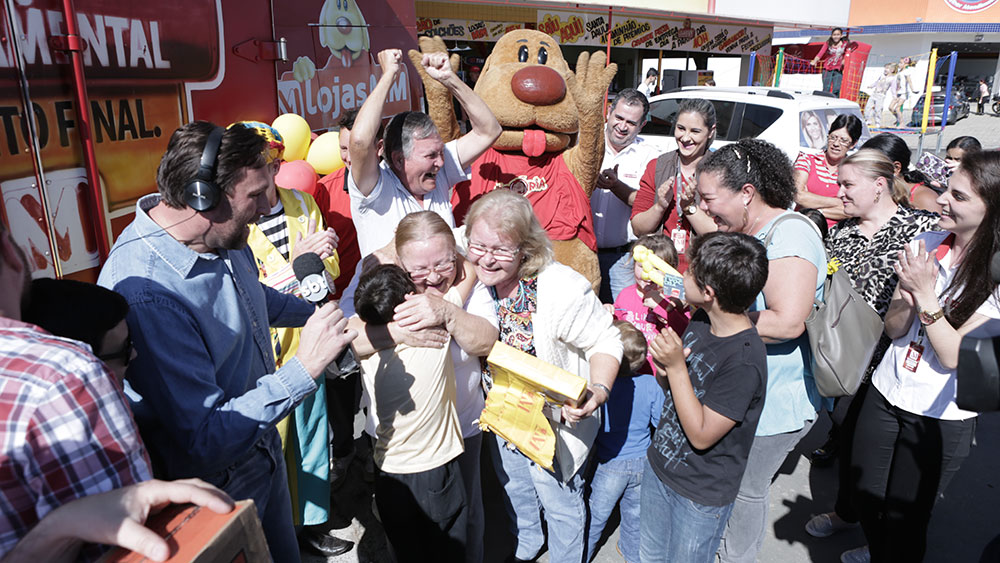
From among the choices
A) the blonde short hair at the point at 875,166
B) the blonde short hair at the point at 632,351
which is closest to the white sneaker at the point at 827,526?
the blonde short hair at the point at 632,351

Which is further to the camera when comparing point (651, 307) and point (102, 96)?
point (651, 307)

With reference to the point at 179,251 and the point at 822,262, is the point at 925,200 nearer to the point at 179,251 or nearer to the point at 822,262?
the point at 822,262

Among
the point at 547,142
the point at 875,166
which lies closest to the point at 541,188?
the point at 547,142

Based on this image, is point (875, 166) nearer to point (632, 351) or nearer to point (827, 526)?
point (632, 351)

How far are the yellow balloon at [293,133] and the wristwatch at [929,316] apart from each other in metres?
3.22

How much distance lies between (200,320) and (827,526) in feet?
9.91

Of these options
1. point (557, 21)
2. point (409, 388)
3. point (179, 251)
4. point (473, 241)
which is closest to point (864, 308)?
point (473, 241)

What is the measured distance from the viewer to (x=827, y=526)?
302 centimetres

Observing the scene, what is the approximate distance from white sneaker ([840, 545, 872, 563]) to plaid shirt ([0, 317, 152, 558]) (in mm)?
3025

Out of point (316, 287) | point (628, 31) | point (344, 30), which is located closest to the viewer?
point (316, 287)

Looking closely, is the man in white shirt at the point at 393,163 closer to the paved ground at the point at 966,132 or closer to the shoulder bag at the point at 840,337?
the shoulder bag at the point at 840,337

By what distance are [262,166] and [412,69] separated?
396 centimetres

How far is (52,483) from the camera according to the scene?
0.93 m

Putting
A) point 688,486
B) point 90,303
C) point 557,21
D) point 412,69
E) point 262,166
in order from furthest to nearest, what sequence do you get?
1. point 557,21
2. point 412,69
3. point 688,486
4. point 262,166
5. point 90,303
